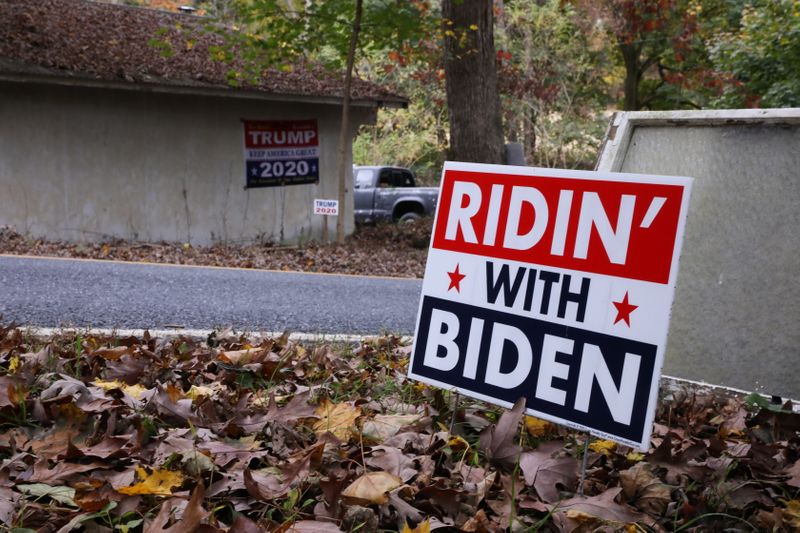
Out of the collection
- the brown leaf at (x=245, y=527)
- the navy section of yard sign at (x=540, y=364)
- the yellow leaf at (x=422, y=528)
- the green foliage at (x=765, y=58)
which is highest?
the green foliage at (x=765, y=58)

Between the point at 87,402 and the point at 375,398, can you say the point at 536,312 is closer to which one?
the point at 375,398

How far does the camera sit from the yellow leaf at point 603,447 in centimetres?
306

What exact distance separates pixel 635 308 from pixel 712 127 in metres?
1.74

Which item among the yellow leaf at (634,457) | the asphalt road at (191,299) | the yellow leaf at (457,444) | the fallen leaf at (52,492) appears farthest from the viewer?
the asphalt road at (191,299)

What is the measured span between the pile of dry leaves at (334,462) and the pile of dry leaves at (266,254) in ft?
28.4

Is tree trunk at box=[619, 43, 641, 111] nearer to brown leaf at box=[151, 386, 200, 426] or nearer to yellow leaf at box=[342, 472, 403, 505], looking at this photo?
brown leaf at box=[151, 386, 200, 426]

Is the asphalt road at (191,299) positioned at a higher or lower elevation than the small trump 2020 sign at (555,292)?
lower

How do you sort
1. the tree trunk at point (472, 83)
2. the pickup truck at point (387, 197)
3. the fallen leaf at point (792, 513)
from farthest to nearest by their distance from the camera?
the pickup truck at point (387, 197)
the tree trunk at point (472, 83)
the fallen leaf at point (792, 513)

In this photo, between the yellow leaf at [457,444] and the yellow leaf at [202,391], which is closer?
the yellow leaf at [457,444]

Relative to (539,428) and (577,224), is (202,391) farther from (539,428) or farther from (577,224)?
(577,224)

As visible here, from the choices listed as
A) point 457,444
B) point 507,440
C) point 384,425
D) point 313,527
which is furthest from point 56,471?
point 507,440

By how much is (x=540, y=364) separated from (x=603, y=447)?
0.55 metres

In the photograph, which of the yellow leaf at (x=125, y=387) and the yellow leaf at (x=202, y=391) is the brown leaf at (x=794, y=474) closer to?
the yellow leaf at (x=202, y=391)

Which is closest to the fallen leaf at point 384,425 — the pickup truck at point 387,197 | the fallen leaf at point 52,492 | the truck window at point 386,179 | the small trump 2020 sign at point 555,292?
the small trump 2020 sign at point 555,292
